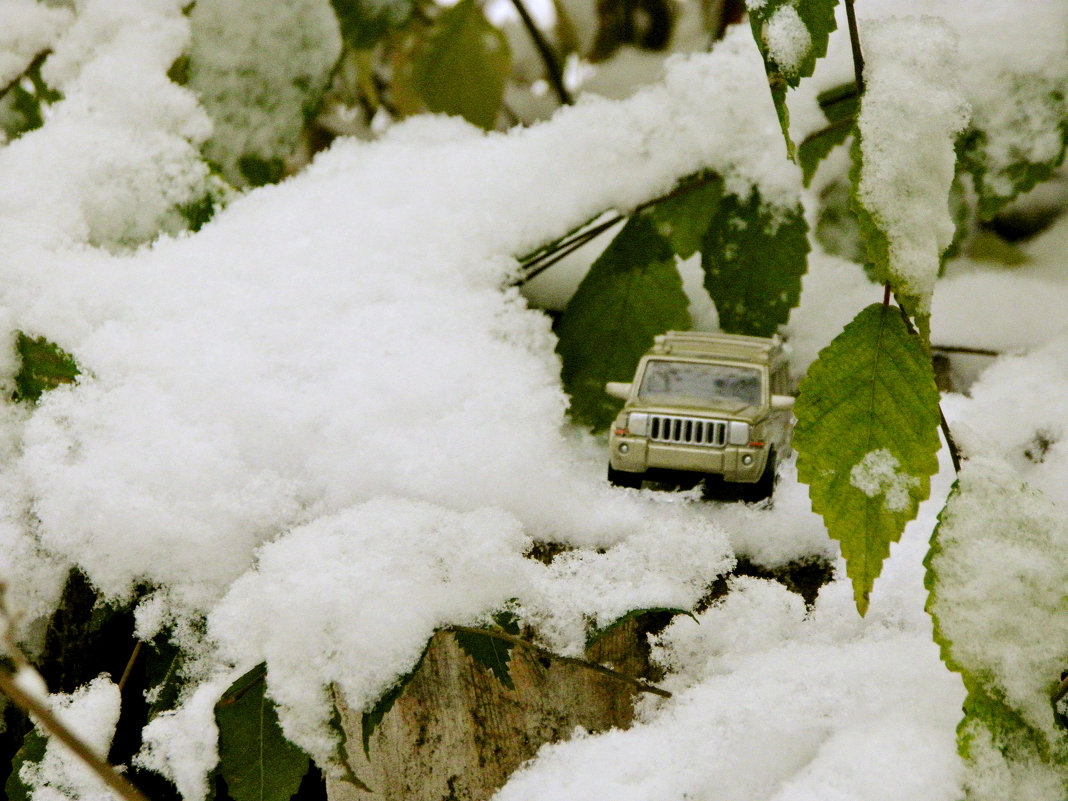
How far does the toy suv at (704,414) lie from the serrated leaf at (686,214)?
0.10 m

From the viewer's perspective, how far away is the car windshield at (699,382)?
0.83 meters

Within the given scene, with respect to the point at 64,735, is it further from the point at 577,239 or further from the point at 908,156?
the point at 577,239

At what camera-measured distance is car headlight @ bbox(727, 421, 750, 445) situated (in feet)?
2.52

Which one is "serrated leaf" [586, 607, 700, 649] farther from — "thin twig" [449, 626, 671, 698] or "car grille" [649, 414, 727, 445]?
"car grille" [649, 414, 727, 445]

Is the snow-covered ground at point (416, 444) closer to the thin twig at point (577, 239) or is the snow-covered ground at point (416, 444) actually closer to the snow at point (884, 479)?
the thin twig at point (577, 239)

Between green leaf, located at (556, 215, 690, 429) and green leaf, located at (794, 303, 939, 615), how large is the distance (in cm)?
32

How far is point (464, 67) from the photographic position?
143cm

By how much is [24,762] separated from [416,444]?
0.41 m

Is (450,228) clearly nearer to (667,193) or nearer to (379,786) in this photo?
(667,193)

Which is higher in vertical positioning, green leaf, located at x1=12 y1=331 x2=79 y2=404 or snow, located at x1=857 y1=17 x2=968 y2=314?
snow, located at x1=857 y1=17 x2=968 y2=314

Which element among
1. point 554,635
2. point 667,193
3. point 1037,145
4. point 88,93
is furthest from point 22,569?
point 1037,145

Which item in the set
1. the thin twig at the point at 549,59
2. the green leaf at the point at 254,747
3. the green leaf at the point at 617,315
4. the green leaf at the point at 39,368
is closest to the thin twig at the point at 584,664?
the green leaf at the point at 254,747

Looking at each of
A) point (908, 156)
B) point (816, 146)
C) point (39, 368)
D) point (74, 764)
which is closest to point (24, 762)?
point (74, 764)

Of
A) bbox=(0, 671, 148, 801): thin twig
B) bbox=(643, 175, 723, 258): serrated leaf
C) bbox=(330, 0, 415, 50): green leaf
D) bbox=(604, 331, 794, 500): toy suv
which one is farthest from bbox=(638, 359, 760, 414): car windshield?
bbox=(330, 0, 415, 50): green leaf
